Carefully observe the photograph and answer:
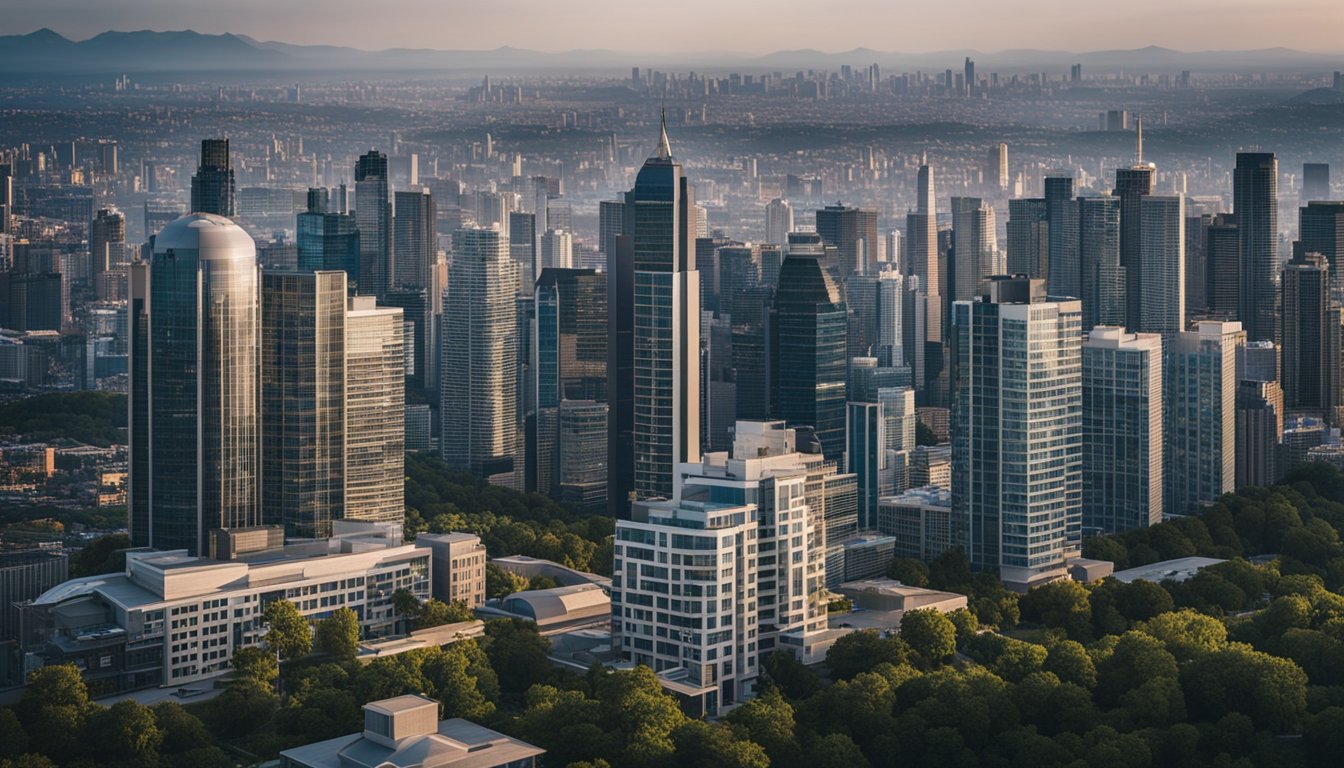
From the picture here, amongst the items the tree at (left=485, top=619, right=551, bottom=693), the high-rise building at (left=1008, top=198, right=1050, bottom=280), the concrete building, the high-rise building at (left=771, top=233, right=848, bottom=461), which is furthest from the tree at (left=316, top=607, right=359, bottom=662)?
the high-rise building at (left=1008, top=198, right=1050, bottom=280)

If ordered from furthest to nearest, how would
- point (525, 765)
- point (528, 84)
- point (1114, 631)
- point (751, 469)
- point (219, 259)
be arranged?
point (528, 84)
point (219, 259)
point (1114, 631)
point (751, 469)
point (525, 765)

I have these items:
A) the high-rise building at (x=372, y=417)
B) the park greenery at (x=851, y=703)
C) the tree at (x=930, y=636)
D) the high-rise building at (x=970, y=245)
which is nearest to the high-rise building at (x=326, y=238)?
the high-rise building at (x=372, y=417)

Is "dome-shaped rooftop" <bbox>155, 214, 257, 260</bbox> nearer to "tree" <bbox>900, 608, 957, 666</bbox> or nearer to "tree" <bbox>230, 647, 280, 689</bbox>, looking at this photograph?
"tree" <bbox>230, 647, 280, 689</bbox>

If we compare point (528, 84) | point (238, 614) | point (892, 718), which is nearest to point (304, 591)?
point (238, 614)

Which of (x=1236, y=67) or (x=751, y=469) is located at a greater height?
(x=1236, y=67)

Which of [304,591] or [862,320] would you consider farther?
[862,320]

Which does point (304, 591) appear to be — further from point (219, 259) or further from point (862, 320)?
point (862, 320)

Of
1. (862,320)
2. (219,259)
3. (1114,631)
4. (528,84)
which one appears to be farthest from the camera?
(862,320)

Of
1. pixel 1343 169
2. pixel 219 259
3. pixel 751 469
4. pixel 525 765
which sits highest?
pixel 1343 169
